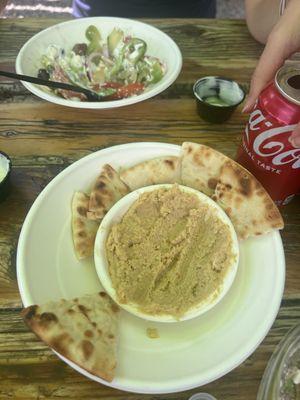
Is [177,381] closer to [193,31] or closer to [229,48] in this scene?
[229,48]

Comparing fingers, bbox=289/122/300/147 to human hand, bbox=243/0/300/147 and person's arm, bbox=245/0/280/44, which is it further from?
person's arm, bbox=245/0/280/44

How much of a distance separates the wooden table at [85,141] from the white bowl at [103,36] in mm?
79

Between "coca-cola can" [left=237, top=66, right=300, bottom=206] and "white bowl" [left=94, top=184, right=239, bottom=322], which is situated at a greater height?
"coca-cola can" [left=237, top=66, right=300, bottom=206]

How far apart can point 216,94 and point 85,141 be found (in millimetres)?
516

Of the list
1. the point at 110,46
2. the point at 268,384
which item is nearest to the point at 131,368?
the point at 268,384

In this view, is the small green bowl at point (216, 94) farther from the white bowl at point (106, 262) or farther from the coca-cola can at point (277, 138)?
the white bowl at point (106, 262)

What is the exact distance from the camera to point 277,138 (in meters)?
0.94

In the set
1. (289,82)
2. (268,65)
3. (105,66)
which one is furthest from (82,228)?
(105,66)

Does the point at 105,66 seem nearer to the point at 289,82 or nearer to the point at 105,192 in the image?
the point at 105,192

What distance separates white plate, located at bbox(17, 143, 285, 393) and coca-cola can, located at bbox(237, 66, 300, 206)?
16 centimetres

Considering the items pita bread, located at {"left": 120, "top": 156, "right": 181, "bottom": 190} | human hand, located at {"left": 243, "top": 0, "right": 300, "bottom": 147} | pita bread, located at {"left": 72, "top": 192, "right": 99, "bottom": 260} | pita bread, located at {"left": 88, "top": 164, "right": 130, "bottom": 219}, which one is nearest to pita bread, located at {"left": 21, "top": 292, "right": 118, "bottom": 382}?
pita bread, located at {"left": 72, "top": 192, "right": 99, "bottom": 260}

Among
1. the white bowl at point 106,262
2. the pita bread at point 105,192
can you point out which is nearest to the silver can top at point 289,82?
the white bowl at point 106,262

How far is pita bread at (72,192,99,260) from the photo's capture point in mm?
944

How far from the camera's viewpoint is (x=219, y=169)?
1.05 metres
